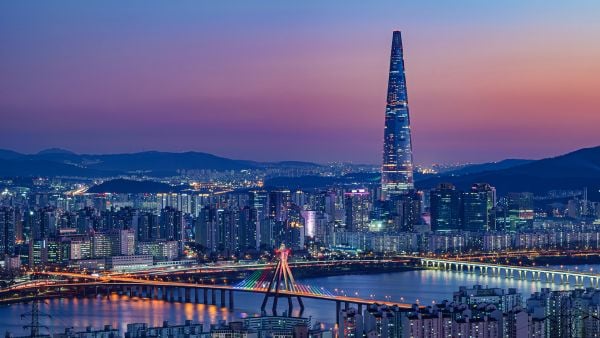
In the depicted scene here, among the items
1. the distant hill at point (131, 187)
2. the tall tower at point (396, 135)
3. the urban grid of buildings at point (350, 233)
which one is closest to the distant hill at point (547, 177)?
the urban grid of buildings at point (350, 233)

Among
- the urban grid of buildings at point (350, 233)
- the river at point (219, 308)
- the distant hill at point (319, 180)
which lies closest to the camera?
the urban grid of buildings at point (350, 233)

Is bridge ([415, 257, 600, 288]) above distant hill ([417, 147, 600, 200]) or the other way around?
the other way around

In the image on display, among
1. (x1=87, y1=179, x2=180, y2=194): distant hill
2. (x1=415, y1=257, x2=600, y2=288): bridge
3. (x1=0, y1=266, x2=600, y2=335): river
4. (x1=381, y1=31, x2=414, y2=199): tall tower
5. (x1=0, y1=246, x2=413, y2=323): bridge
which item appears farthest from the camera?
(x1=87, y1=179, x2=180, y2=194): distant hill

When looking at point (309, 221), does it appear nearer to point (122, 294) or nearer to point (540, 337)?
point (122, 294)

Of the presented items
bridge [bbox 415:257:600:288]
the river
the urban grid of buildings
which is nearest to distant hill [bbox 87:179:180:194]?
the urban grid of buildings

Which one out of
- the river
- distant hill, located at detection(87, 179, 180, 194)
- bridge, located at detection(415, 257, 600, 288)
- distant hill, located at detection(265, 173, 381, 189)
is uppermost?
distant hill, located at detection(265, 173, 381, 189)

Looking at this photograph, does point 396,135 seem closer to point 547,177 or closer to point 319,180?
point 547,177

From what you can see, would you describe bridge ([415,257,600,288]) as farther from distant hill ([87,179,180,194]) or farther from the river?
distant hill ([87,179,180,194])

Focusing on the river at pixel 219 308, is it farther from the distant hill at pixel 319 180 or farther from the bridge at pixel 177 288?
the distant hill at pixel 319 180

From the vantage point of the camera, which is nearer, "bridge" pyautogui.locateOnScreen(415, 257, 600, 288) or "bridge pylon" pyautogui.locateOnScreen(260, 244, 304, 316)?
"bridge pylon" pyautogui.locateOnScreen(260, 244, 304, 316)
